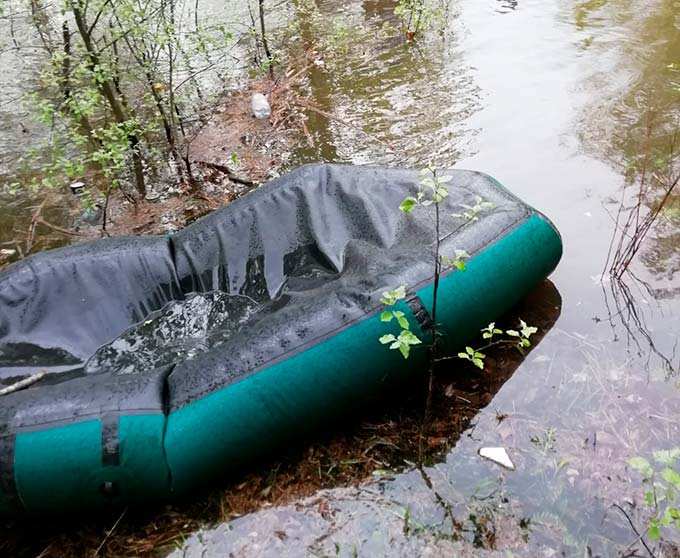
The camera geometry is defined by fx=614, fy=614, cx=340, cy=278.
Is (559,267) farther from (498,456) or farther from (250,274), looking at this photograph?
(250,274)

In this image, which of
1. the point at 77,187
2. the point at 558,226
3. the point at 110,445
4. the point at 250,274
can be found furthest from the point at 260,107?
the point at 110,445

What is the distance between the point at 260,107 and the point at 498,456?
4344 millimetres

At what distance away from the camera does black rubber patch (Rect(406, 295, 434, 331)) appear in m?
2.47

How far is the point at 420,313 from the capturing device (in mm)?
→ 2480

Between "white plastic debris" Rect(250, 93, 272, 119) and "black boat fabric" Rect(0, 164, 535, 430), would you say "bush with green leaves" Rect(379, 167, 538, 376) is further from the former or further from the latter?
"white plastic debris" Rect(250, 93, 272, 119)

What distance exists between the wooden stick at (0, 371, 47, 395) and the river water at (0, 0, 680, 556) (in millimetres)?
1028

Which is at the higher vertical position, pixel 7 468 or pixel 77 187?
pixel 7 468

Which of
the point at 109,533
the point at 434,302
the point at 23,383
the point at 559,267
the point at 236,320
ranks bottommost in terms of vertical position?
the point at 559,267

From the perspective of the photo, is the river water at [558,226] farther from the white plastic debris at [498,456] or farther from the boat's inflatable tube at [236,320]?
the boat's inflatable tube at [236,320]

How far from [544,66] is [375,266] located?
13.8 feet

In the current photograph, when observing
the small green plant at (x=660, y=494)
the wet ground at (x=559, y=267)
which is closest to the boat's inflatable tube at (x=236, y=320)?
the wet ground at (x=559, y=267)

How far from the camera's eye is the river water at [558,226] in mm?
2209

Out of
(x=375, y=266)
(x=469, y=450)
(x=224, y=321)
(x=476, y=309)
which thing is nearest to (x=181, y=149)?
(x=224, y=321)

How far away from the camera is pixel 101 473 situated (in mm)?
2160
